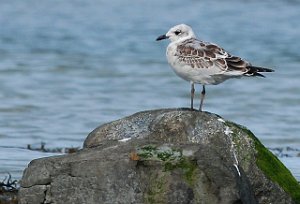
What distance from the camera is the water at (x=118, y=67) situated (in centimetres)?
1658

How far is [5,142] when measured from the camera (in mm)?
14602

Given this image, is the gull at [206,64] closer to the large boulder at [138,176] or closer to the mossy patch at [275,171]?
the mossy patch at [275,171]

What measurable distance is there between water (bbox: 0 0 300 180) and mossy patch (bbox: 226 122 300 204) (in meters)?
2.43

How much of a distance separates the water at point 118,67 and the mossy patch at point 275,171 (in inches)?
95.6

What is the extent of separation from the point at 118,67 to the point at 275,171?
1319 cm

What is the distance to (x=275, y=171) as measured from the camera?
10195mm

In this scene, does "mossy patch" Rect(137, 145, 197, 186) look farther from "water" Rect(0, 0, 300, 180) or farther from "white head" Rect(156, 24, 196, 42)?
"water" Rect(0, 0, 300, 180)

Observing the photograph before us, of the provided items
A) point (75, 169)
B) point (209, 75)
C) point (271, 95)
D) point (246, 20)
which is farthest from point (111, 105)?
point (246, 20)

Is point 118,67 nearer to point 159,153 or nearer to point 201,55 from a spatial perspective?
point 201,55

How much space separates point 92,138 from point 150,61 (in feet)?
44.4

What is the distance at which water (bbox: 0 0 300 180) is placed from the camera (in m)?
16.6

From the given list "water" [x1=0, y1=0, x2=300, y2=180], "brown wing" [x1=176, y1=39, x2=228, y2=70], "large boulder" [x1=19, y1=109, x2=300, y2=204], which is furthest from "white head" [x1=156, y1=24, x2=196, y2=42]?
"water" [x1=0, y1=0, x2=300, y2=180]

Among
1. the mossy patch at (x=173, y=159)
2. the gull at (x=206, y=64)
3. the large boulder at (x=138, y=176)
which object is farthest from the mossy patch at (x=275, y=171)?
the mossy patch at (x=173, y=159)

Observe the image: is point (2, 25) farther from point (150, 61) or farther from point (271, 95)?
point (271, 95)
